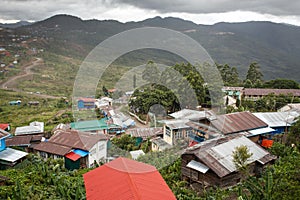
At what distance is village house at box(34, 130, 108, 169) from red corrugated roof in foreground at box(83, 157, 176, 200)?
4.29 m

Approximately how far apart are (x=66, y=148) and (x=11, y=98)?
21995 mm

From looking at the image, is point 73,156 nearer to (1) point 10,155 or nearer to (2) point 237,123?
(1) point 10,155

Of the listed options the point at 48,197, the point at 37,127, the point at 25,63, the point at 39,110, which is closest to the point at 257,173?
the point at 48,197

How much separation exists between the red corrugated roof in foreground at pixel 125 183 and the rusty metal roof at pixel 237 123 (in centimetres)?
569

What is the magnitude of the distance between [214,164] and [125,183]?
15.7ft

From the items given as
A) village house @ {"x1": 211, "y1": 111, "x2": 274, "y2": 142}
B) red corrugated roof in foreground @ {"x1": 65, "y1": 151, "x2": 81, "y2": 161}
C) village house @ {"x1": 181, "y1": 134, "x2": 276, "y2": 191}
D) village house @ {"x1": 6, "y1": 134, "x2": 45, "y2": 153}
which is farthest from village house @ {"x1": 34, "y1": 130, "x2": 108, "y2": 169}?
village house @ {"x1": 211, "y1": 111, "x2": 274, "y2": 142}

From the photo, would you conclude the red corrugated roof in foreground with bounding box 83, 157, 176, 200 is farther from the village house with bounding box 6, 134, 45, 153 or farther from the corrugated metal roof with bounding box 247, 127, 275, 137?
the village house with bounding box 6, 134, 45, 153

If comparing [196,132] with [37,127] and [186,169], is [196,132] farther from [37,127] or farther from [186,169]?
[37,127]

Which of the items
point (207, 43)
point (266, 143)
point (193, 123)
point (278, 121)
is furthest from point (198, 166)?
point (207, 43)

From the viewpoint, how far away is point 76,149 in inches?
546

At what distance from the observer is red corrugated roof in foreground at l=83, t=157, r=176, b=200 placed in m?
5.71

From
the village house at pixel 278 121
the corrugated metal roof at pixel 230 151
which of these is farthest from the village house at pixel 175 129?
the village house at pixel 278 121

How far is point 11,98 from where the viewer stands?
3219cm

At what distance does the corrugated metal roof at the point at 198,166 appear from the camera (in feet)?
32.2
